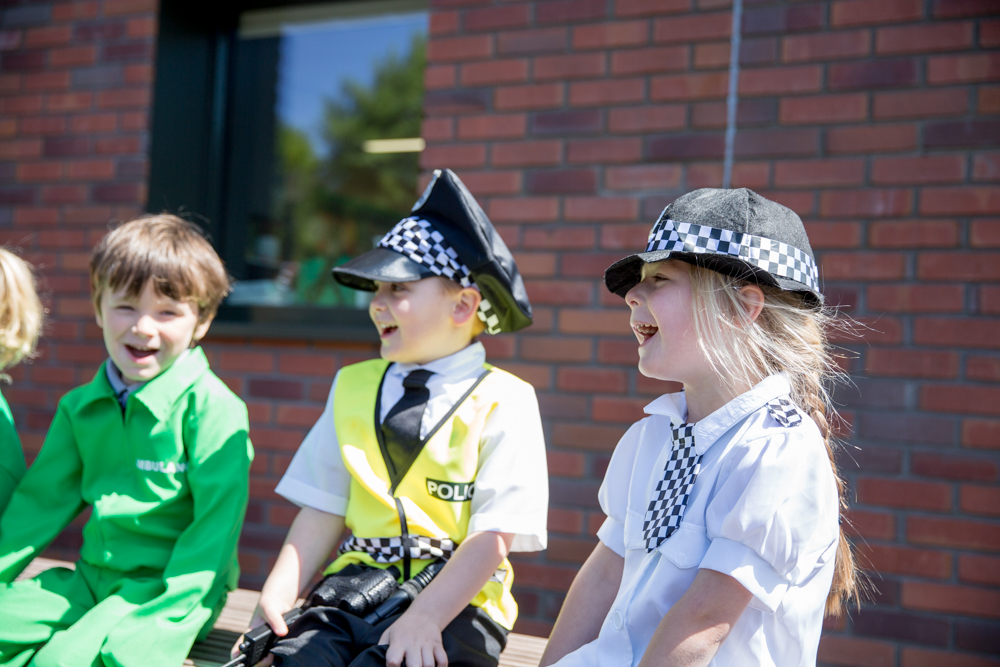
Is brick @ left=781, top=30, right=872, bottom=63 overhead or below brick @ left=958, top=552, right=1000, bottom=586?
overhead

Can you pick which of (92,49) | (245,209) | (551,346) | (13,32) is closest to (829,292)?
(551,346)

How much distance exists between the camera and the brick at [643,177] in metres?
2.74

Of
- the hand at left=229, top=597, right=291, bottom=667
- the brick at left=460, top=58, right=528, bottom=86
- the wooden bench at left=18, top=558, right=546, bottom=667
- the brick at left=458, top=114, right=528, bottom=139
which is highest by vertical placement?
the brick at left=460, top=58, right=528, bottom=86

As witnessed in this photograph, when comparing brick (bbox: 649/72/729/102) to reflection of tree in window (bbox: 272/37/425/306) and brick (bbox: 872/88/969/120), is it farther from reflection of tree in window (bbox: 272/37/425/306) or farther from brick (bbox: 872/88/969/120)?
reflection of tree in window (bbox: 272/37/425/306)

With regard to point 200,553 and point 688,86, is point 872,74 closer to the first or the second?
point 688,86

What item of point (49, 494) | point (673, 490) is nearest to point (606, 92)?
point (673, 490)

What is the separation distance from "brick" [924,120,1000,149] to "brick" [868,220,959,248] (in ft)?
0.80

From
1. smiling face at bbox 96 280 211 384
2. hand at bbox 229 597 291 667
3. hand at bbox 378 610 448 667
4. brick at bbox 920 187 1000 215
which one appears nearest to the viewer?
hand at bbox 378 610 448 667

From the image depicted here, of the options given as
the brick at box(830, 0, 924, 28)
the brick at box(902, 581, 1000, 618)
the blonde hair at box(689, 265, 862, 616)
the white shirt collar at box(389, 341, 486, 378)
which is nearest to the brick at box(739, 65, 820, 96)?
the brick at box(830, 0, 924, 28)

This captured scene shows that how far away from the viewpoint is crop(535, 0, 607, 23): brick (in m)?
2.84

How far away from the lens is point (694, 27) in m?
2.72

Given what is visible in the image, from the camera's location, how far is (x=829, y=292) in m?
2.57

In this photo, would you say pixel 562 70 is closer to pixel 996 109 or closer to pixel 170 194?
pixel 996 109

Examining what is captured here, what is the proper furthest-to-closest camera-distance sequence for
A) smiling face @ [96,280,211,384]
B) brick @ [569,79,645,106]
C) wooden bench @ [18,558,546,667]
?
brick @ [569,79,645,106] < smiling face @ [96,280,211,384] < wooden bench @ [18,558,546,667]
